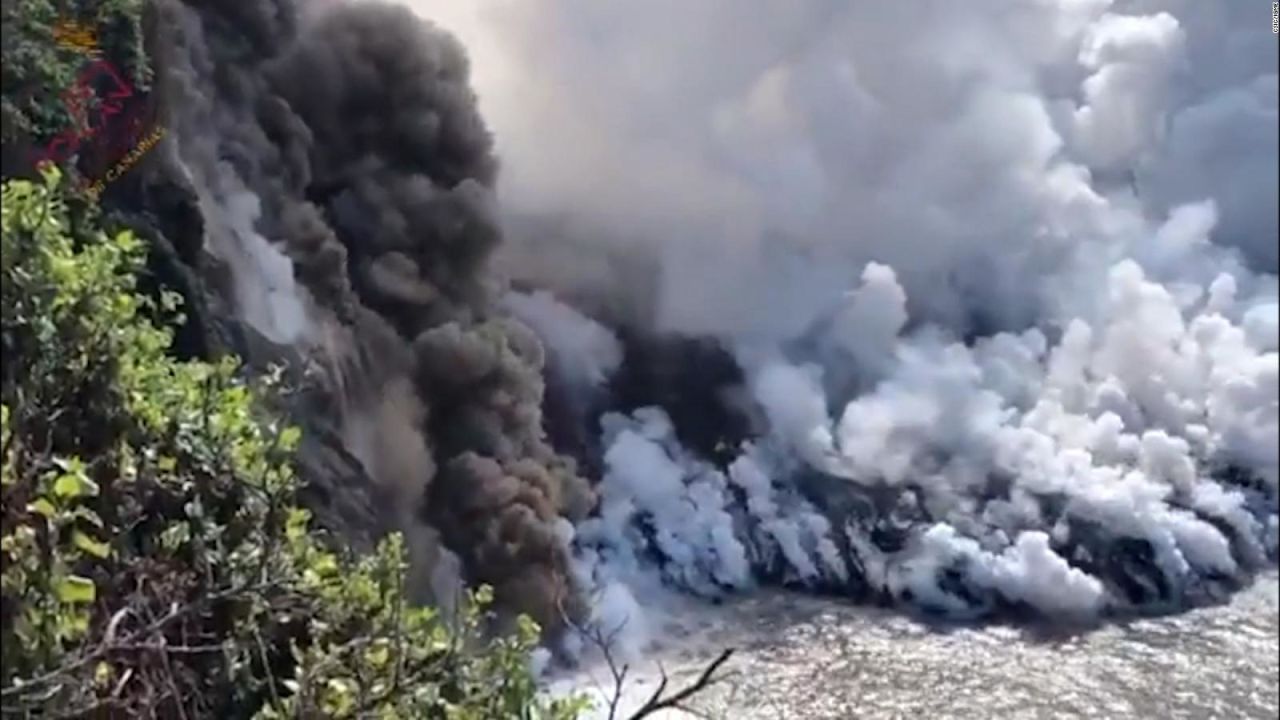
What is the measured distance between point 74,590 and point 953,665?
11.5 meters

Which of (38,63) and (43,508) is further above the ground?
(38,63)

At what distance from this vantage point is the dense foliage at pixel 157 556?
385 cm

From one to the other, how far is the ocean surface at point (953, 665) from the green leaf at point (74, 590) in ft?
15.1

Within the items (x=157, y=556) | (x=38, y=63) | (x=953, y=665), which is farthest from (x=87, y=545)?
(x=953, y=665)

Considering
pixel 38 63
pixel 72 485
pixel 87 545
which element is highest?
pixel 38 63

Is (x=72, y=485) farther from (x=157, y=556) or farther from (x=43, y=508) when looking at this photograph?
(x=157, y=556)

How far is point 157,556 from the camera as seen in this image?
4.64 meters

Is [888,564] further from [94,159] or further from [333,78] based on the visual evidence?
[94,159]

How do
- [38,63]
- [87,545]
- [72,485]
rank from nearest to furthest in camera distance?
[72,485] < [87,545] < [38,63]

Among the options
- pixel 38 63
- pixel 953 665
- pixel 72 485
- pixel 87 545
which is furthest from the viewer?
pixel 953 665

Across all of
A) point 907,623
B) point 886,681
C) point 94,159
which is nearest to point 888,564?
point 907,623

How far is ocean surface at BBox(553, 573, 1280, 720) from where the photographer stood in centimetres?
1020

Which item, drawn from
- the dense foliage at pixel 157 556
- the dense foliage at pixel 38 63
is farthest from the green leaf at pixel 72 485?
the dense foliage at pixel 38 63

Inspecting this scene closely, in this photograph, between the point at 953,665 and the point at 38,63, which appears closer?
the point at 38,63
